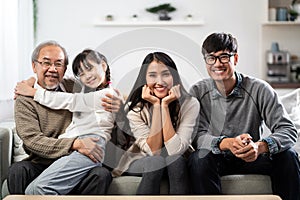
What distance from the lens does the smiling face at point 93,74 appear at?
259cm

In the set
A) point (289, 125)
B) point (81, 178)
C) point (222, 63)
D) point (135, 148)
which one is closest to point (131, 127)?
point (135, 148)

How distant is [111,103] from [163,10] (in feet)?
8.28

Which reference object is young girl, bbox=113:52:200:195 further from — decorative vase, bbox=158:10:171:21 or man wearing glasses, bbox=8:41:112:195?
decorative vase, bbox=158:10:171:21

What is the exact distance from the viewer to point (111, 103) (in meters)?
2.55

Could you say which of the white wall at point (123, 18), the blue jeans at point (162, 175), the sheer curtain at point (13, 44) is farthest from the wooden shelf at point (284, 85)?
the blue jeans at point (162, 175)

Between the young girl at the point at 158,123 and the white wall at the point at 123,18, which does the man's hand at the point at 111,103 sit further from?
the white wall at the point at 123,18

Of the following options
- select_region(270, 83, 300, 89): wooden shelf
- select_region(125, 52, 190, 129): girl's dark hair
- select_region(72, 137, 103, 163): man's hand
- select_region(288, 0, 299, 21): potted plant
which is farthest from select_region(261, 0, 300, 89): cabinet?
select_region(72, 137, 103, 163): man's hand

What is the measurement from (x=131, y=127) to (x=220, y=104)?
437mm

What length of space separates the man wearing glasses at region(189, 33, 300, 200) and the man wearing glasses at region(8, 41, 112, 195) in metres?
0.46

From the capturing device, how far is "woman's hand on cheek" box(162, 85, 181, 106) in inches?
98.6

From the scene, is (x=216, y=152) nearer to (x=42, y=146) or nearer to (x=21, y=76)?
(x=42, y=146)

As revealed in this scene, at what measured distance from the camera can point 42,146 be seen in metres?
2.51

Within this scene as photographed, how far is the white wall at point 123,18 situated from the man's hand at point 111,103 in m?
2.36

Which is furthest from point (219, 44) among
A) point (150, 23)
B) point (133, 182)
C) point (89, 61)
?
point (150, 23)
